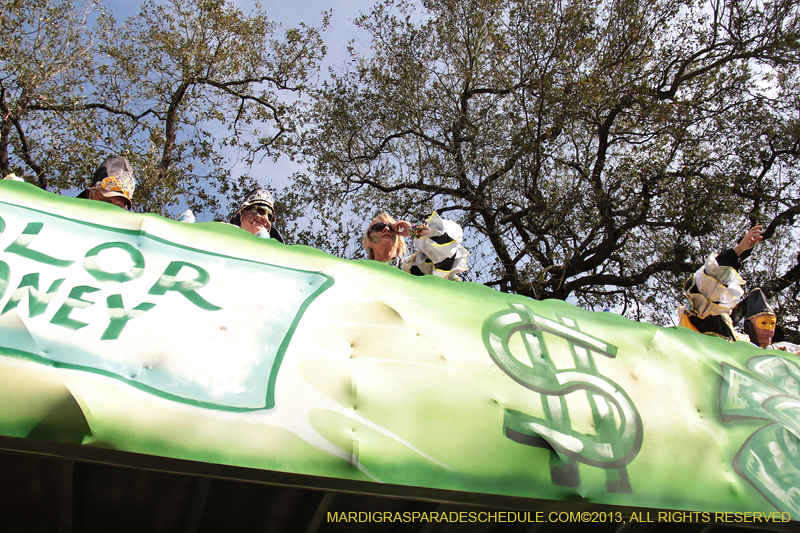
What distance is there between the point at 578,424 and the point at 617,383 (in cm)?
33

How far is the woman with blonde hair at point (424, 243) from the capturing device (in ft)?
11.8

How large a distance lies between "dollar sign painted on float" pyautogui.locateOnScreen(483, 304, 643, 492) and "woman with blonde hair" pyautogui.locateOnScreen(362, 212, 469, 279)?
1.24 meters

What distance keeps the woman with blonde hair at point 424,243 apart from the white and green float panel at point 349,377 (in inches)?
46.1

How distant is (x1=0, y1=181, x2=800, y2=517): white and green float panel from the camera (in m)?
1.62

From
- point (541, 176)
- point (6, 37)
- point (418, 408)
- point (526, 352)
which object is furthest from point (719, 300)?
point (6, 37)

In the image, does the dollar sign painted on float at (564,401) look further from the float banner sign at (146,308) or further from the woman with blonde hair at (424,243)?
the woman with blonde hair at (424,243)

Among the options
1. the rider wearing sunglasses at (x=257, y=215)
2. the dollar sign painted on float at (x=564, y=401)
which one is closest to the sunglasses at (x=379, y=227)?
the rider wearing sunglasses at (x=257, y=215)

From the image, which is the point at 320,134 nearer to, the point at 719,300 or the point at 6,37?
the point at 6,37

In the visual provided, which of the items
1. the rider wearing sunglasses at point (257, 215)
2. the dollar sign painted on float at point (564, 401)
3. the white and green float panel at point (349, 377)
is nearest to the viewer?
the white and green float panel at point (349, 377)

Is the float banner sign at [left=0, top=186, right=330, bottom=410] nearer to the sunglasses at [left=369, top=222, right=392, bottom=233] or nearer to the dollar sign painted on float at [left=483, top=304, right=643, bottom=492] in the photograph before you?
the dollar sign painted on float at [left=483, top=304, right=643, bottom=492]

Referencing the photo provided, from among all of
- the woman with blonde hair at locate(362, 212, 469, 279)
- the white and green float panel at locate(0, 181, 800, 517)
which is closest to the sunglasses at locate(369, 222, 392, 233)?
the woman with blonde hair at locate(362, 212, 469, 279)

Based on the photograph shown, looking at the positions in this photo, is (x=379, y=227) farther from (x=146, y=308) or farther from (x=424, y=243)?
(x=146, y=308)

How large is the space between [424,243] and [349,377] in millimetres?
1902

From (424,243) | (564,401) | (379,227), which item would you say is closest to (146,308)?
(564,401)
